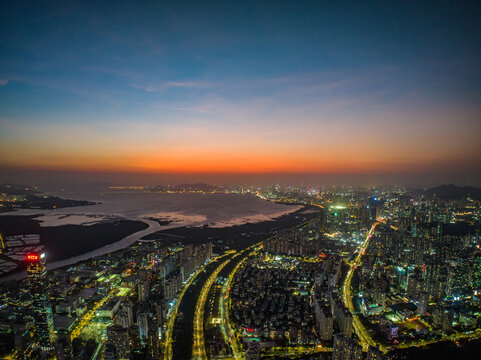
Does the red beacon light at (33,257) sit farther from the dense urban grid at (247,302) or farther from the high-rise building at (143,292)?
the high-rise building at (143,292)

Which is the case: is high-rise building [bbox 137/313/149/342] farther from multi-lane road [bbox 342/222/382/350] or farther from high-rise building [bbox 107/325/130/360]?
multi-lane road [bbox 342/222/382/350]

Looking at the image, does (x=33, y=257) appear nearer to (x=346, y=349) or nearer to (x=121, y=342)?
(x=121, y=342)

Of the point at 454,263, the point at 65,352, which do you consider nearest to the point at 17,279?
the point at 65,352

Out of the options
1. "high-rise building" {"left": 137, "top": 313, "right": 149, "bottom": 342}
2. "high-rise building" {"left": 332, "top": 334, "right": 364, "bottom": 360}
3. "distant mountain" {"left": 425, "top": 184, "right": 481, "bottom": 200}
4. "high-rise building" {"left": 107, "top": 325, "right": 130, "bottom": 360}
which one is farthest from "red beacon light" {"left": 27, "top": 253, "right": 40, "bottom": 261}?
"distant mountain" {"left": 425, "top": 184, "right": 481, "bottom": 200}

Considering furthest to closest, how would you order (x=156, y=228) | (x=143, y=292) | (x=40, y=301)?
1. (x=156, y=228)
2. (x=143, y=292)
3. (x=40, y=301)

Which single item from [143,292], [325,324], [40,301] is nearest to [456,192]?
[325,324]

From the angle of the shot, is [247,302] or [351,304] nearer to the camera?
[247,302]

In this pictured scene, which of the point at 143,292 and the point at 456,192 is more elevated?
the point at 456,192
